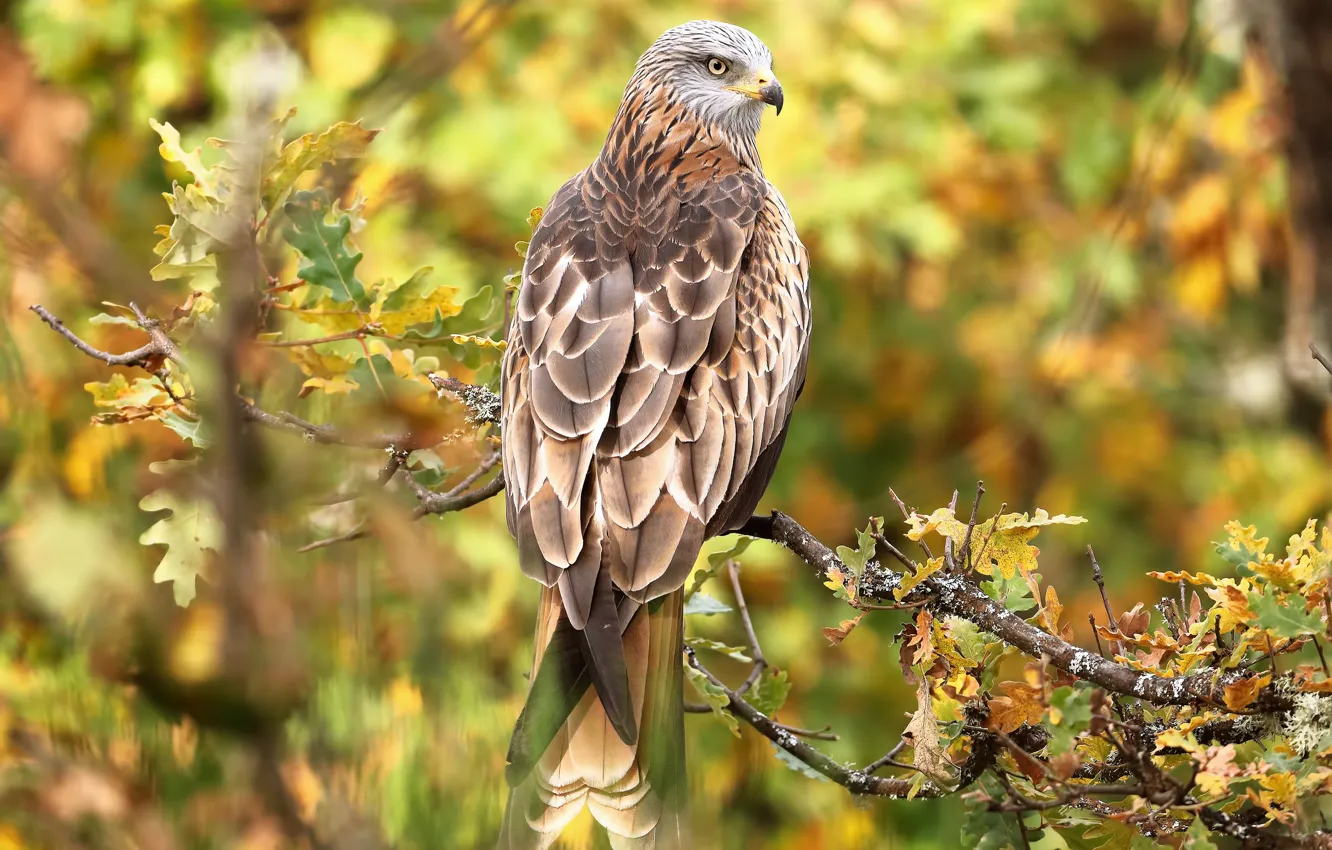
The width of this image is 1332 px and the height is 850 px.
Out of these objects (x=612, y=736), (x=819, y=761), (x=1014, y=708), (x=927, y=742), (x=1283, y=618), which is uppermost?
(x=1283, y=618)

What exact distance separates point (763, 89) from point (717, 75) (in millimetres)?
176

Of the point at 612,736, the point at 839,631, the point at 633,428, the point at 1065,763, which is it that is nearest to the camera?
the point at 1065,763

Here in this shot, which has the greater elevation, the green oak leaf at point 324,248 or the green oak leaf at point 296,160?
the green oak leaf at point 296,160

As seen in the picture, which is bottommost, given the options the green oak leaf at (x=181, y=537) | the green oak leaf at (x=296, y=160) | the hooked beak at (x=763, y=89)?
the green oak leaf at (x=181, y=537)

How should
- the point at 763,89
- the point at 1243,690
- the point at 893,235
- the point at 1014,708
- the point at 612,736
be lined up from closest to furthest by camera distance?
the point at 1243,690 → the point at 1014,708 → the point at 612,736 → the point at 763,89 → the point at 893,235

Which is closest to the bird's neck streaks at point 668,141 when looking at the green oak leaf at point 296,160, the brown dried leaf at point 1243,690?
the green oak leaf at point 296,160

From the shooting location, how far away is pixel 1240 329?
9242mm

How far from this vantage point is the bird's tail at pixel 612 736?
2.23 m

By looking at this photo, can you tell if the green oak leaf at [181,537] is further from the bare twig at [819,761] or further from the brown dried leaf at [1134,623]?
the brown dried leaf at [1134,623]

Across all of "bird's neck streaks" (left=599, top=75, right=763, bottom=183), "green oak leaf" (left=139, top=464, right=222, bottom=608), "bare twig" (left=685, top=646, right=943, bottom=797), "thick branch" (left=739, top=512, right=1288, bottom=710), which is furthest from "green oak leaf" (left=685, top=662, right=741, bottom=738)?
"bird's neck streaks" (left=599, top=75, right=763, bottom=183)

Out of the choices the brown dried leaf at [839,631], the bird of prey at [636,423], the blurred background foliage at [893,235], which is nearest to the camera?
the brown dried leaf at [839,631]

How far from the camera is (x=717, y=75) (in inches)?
165

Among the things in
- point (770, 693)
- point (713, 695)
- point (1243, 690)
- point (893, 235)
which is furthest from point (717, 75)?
point (893, 235)

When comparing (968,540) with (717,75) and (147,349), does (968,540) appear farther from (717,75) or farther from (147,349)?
(717,75)
